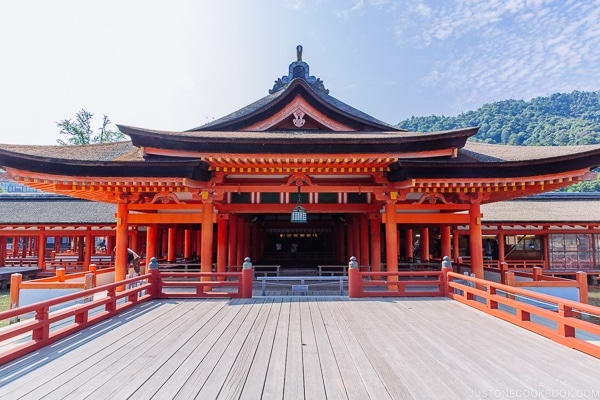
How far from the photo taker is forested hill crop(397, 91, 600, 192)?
90.9m

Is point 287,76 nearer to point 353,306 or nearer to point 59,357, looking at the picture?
point 353,306

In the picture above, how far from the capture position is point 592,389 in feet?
13.9

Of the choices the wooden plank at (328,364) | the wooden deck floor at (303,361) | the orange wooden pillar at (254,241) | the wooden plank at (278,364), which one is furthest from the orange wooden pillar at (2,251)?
the wooden plank at (328,364)

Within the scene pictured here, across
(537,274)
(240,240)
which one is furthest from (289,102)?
(537,274)

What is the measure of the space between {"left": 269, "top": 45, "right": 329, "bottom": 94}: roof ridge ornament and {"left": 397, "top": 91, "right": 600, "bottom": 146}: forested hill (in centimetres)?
8856

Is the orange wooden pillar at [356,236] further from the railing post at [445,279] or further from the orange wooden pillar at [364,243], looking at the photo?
the railing post at [445,279]

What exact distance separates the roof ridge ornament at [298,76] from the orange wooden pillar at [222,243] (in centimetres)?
967

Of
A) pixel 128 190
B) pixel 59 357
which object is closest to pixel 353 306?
pixel 59 357

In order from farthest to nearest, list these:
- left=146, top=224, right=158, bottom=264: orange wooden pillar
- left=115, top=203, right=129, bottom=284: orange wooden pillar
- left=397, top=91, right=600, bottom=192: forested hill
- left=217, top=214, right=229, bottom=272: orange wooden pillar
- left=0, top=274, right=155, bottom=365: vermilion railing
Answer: left=397, top=91, right=600, bottom=192: forested hill < left=146, top=224, right=158, bottom=264: orange wooden pillar < left=217, top=214, right=229, bottom=272: orange wooden pillar < left=115, top=203, right=129, bottom=284: orange wooden pillar < left=0, top=274, right=155, bottom=365: vermilion railing

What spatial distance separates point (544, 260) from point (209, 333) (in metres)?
28.4

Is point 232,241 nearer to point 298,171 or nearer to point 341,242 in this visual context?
point 298,171

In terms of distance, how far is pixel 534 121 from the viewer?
11700cm

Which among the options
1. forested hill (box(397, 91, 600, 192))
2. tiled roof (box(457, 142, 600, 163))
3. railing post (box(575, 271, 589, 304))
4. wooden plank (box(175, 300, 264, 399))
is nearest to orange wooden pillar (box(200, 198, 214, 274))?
wooden plank (box(175, 300, 264, 399))

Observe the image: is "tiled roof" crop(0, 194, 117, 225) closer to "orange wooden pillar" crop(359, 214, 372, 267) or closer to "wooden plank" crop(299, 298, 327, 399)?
"orange wooden pillar" crop(359, 214, 372, 267)
